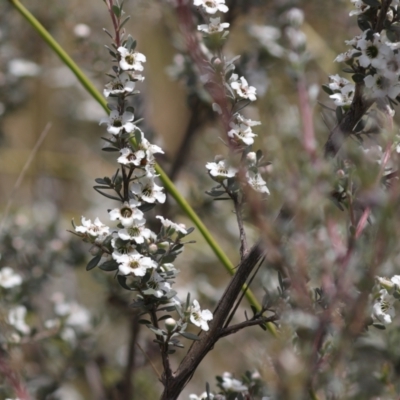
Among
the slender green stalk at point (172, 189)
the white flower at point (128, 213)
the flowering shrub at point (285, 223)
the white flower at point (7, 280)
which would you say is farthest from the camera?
the white flower at point (7, 280)

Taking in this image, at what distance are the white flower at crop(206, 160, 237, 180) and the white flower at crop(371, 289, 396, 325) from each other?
0.17 metres

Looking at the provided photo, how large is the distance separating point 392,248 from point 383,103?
8.0 inches

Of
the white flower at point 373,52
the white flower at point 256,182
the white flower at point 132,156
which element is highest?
the white flower at point 373,52

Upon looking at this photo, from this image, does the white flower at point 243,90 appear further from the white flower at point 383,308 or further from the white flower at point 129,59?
the white flower at point 383,308

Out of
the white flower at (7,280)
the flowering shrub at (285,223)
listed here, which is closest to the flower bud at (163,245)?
the flowering shrub at (285,223)

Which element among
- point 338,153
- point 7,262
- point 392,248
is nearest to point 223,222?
point 7,262

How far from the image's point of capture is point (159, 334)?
1.84ft

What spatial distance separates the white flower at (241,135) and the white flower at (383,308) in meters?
0.17

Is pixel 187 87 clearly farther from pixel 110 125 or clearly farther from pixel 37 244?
pixel 110 125

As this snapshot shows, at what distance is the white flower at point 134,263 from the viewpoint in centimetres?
54

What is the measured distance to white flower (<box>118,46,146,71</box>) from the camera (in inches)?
22.0

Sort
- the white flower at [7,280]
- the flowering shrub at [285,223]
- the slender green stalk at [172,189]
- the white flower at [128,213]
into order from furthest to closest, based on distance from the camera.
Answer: the white flower at [7,280]
the slender green stalk at [172,189]
the white flower at [128,213]
the flowering shrub at [285,223]

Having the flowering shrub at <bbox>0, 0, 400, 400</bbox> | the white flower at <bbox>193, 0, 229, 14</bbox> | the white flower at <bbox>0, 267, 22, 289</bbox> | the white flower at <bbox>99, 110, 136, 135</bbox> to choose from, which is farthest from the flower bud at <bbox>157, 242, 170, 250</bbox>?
the white flower at <bbox>0, 267, 22, 289</bbox>

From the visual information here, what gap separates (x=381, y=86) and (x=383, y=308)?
7.6 inches
